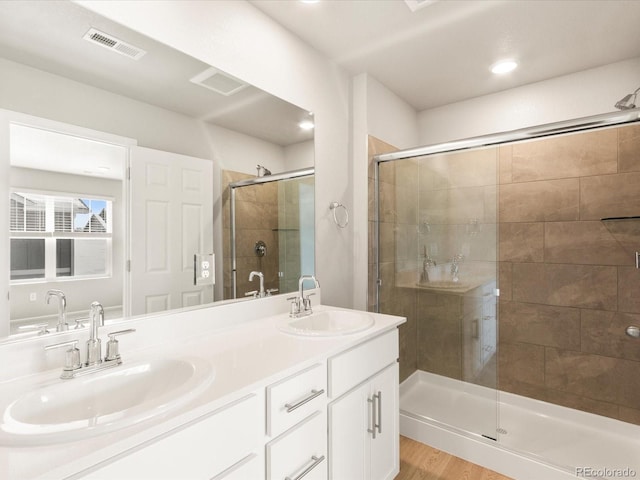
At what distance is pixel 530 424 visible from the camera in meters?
2.37

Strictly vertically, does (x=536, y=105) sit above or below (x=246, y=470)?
above

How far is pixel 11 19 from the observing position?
1.05 meters

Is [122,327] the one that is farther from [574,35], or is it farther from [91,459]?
[574,35]

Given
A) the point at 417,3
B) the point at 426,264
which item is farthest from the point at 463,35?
the point at 426,264

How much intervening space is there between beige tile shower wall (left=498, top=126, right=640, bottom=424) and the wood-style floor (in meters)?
0.91

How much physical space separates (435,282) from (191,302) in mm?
1881

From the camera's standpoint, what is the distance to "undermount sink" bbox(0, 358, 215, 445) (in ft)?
2.34

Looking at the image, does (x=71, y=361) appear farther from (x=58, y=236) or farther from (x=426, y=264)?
(x=426, y=264)

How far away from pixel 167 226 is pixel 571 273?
265cm

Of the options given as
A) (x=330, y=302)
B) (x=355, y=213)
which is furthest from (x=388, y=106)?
(x=330, y=302)

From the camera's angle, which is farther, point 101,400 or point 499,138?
point 499,138

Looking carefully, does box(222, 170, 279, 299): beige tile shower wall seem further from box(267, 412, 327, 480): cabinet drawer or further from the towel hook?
box(267, 412, 327, 480): cabinet drawer

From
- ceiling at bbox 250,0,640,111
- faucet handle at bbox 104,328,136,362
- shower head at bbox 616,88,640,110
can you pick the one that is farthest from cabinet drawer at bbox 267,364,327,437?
shower head at bbox 616,88,640,110

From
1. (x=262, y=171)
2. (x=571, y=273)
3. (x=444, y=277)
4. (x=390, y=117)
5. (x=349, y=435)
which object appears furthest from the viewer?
(x=390, y=117)
